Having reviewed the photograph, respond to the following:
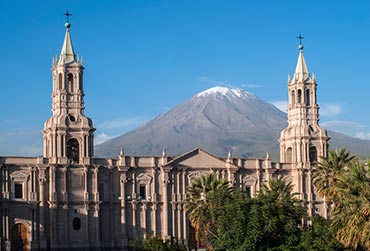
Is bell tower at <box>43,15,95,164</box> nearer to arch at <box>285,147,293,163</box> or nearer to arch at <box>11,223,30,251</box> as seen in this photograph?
arch at <box>11,223,30,251</box>

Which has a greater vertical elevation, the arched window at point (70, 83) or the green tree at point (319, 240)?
the arched window at point (70, 83)

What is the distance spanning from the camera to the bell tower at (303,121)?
103875 mm

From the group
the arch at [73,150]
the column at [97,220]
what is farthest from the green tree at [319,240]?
the arch at [73,150]

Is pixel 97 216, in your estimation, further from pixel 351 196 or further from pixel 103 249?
pixel 351 196

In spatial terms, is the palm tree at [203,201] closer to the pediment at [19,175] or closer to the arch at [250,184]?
the arch at [250,184]

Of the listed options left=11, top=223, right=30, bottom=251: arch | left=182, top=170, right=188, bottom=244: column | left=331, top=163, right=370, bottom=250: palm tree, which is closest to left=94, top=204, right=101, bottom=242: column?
left=11, top=223, right=30, bottom=251: arch

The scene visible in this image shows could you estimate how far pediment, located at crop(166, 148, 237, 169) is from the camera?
99.3m

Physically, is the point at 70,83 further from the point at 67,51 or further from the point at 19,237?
the point at 19,237

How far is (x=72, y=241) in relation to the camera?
9312 centimetres

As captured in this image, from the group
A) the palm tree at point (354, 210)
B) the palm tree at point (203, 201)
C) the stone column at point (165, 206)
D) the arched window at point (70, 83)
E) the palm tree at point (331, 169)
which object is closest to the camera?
the palm tree at point (354, 210)

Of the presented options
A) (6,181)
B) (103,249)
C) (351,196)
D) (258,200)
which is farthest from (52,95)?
(351,196)

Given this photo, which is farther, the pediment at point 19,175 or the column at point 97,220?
the column at point 97,220

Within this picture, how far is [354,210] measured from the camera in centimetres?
6575

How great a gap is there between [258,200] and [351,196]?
42.5 ft
